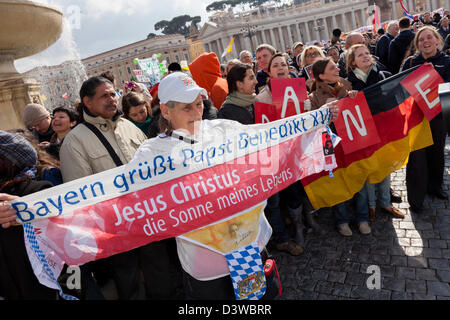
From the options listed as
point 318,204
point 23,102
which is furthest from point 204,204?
point 23,102

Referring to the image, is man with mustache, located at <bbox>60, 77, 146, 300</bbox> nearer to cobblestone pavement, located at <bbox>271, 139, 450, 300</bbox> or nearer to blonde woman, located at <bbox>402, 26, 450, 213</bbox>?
cobblestone pavement, located at <bbox>271, 139, 450, 300</bbox>

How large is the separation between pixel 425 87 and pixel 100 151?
365cm

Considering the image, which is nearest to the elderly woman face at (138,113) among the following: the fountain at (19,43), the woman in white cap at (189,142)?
the woman in white cap at (189,142)

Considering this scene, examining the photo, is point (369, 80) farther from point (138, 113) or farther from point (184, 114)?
point (138, 113)

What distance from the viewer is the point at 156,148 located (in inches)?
87.0

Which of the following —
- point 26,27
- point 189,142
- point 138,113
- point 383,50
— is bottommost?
point 189,142

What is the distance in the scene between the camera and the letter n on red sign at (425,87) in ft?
11.8

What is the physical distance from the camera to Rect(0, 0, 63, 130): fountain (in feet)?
16.2

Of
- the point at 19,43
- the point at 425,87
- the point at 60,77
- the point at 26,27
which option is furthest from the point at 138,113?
the point at 60,77

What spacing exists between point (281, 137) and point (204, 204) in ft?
3.25

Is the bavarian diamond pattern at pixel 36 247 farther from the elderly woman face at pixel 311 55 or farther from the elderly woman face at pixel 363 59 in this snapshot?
the elderly woman face at pixel 311 55

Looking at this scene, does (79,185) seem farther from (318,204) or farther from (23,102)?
(23,102)

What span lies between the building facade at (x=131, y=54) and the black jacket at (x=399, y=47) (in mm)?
78028

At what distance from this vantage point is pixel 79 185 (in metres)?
2.17
